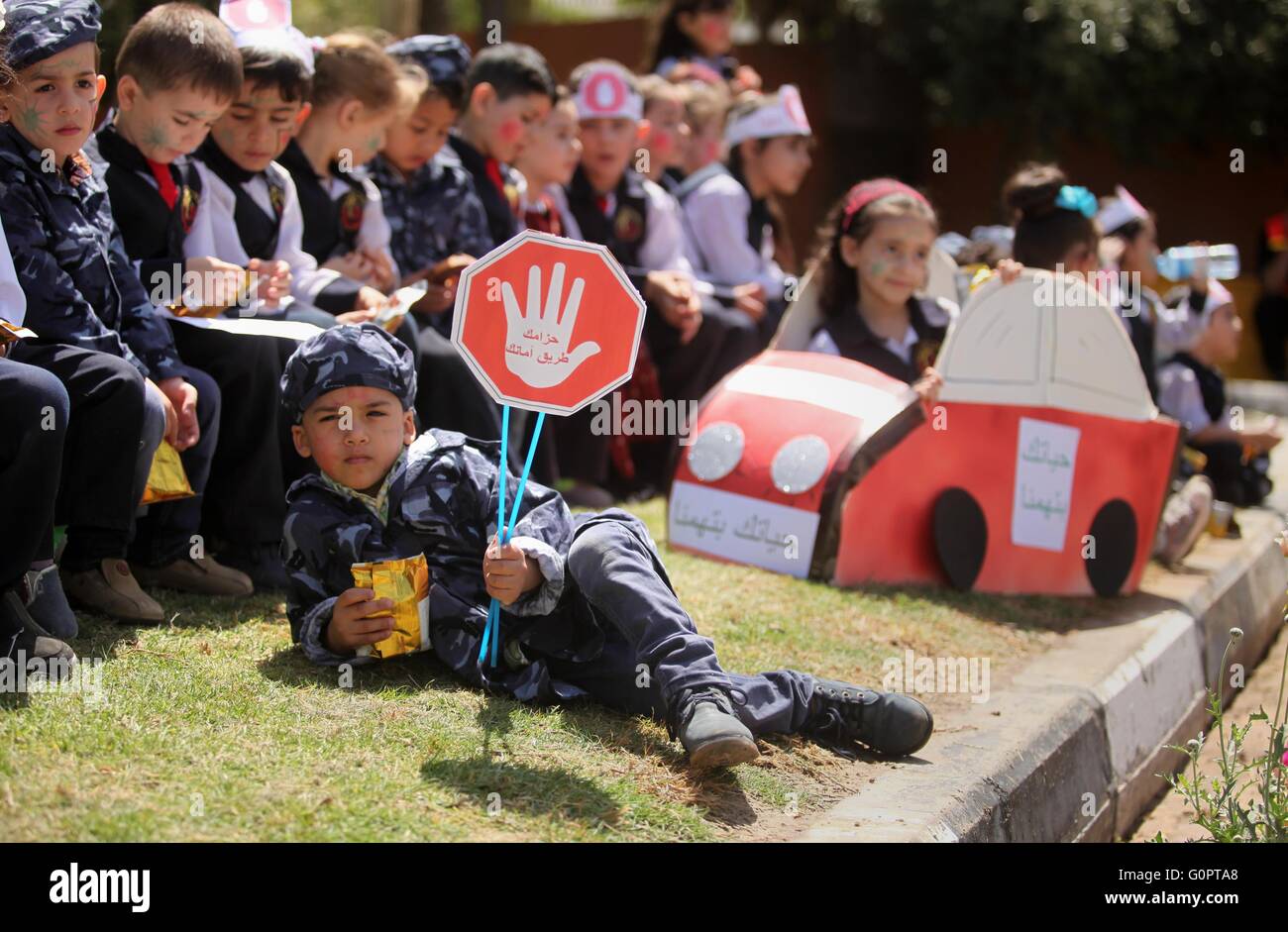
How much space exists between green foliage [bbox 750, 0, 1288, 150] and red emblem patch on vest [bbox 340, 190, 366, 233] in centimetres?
972

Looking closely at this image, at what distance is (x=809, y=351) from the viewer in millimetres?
5953

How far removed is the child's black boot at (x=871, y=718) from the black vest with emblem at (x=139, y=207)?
2170mm

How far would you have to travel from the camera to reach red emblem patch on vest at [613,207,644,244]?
6824 mm

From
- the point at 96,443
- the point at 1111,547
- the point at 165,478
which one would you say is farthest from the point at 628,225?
the point at 96,443

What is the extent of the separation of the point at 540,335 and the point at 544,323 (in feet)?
0.10

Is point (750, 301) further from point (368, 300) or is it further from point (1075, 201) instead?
point (368, 300)

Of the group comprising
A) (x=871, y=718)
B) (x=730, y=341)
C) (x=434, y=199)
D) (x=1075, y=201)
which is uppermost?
(x=1075, y=201)

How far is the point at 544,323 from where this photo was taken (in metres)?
3.43

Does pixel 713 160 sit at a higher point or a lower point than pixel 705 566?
higher

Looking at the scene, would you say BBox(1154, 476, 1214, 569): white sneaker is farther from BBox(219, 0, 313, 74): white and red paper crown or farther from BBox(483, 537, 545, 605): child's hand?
BBox(219, 0, 313, 74): white and red paper crown

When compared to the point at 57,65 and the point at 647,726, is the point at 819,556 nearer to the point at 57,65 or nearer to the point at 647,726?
the point at 647,726

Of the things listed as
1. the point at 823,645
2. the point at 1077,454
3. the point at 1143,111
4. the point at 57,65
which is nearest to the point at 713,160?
the point at 1077,454

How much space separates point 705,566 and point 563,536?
1.74 meters

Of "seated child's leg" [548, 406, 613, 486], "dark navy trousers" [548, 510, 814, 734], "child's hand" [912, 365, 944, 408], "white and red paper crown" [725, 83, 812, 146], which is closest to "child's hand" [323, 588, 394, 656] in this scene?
"dark navy trousers" [548, 510, 814, 734]
